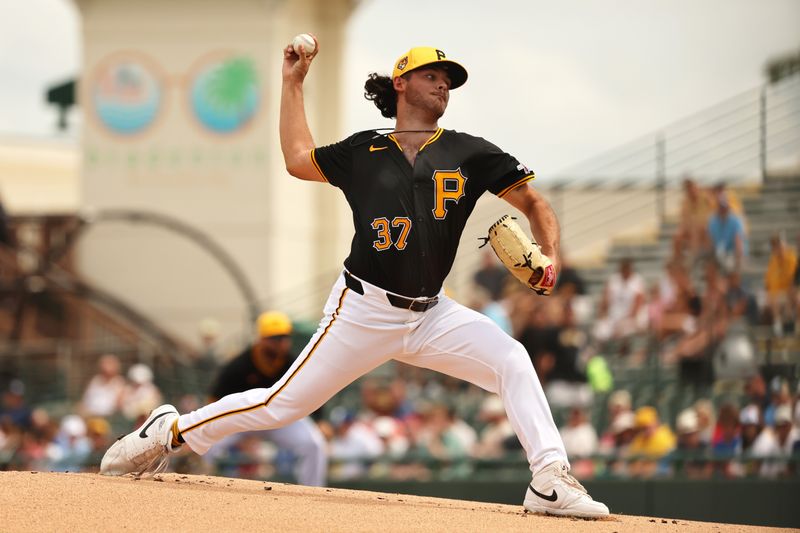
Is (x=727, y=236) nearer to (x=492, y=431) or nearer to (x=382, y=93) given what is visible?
(x=492, y=431)

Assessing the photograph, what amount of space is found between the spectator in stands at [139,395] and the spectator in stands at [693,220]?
20.2 ft

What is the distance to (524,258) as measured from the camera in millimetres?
5930

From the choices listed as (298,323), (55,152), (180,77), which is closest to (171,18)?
(180,77)

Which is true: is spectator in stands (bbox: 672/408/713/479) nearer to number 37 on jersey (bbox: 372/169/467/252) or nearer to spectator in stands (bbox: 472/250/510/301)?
spectator in stands (bbox: 472/250/510/301)

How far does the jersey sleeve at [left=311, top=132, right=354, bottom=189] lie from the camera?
20.5 ft

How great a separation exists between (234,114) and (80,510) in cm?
1573

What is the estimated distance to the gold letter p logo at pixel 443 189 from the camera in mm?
6039

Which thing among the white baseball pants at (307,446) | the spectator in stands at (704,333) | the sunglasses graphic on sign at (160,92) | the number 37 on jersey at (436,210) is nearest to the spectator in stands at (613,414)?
the spectator in stands at (704,333)

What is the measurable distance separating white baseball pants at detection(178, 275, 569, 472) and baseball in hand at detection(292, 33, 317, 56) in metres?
1.15

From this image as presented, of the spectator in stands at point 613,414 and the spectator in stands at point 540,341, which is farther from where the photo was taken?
the spectator in stands at point 540,341

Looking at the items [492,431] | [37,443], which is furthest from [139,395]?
[492,431]

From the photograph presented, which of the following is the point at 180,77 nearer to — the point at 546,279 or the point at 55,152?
the point at 55,152

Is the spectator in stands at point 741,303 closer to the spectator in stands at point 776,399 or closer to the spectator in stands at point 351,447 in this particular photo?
the spectator in stands at point 776,399

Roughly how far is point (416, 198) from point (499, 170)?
0.43 metres
